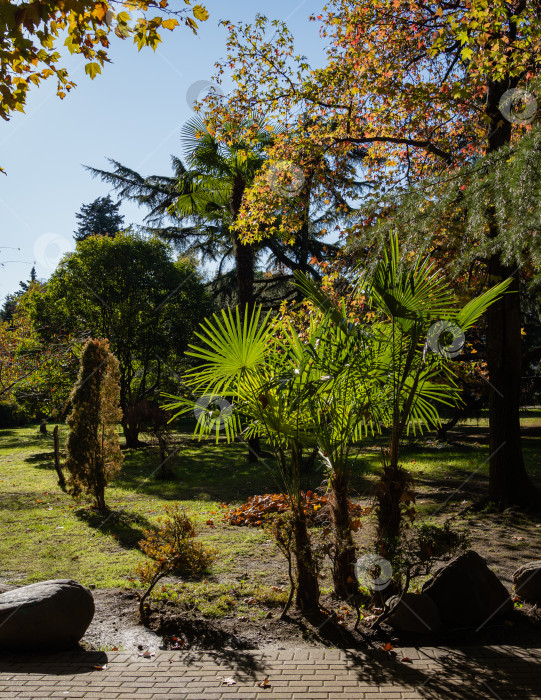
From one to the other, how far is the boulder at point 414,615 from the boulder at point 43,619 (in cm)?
245

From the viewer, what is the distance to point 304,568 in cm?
488

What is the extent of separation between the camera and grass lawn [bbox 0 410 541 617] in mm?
6098

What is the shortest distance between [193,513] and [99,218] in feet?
134

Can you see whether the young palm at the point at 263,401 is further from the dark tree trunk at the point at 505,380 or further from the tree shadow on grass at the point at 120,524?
the dark tree trunk at the point at 505,380

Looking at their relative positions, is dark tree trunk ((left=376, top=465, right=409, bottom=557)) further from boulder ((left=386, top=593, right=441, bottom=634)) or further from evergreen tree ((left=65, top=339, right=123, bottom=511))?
evergreen tree ((left=65, top=339, right=123, bottom=511))

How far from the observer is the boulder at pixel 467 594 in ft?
14.8

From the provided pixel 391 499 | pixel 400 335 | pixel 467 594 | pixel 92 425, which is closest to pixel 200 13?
pixel 400 335

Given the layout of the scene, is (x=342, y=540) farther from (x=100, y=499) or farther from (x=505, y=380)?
(x=100, y=499)

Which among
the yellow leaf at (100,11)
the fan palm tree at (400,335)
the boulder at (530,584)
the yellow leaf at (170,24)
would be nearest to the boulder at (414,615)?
the fan palm tree at (400,335)

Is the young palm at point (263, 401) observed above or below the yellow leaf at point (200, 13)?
below

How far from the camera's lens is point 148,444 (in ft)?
70.5

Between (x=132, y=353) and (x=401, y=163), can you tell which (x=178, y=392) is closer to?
(x=132, y=353)

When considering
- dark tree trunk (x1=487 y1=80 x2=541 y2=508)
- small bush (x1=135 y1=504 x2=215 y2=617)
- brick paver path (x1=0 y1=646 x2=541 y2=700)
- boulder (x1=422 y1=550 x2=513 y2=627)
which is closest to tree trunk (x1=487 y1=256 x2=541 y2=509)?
dark tree trunk (x1=487 y1=80 x2=541 y2=508)

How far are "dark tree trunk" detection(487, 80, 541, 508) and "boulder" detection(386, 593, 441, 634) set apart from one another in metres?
4.57
